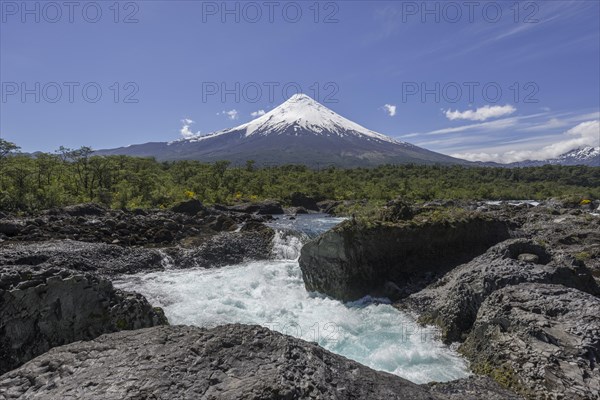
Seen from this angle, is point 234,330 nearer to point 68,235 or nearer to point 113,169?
point 68,235

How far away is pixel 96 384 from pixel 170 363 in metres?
0.75

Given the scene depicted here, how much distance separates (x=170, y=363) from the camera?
4.06m

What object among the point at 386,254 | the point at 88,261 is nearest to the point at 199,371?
the point at 386,254

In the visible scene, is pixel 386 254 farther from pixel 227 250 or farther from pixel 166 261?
pixel 166 261

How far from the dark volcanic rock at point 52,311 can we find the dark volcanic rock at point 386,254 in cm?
799

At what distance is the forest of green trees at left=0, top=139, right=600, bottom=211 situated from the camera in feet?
117

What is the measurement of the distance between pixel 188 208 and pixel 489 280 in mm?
31066

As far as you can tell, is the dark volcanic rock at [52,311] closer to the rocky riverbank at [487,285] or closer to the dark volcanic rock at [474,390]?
the dark volcanic rock at [474,390]

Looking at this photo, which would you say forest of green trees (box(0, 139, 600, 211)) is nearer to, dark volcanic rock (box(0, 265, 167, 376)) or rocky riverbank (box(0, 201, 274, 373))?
rocky riverbank (box(0, 201, 274, 373))

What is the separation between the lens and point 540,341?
7.05 meters

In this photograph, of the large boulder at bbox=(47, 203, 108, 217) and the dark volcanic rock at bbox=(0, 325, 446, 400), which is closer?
the dark volcanic rock at bbox=(0, 325, 446, 400)

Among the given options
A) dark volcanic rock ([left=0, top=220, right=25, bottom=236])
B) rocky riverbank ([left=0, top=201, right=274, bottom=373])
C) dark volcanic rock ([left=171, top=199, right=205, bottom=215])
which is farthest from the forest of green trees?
dark volcanic rock ([left=0, top=220, right=25, bottom=236])

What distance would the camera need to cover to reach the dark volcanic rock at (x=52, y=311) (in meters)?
6.85

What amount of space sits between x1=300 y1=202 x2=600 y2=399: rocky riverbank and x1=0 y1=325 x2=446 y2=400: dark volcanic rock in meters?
3.65
